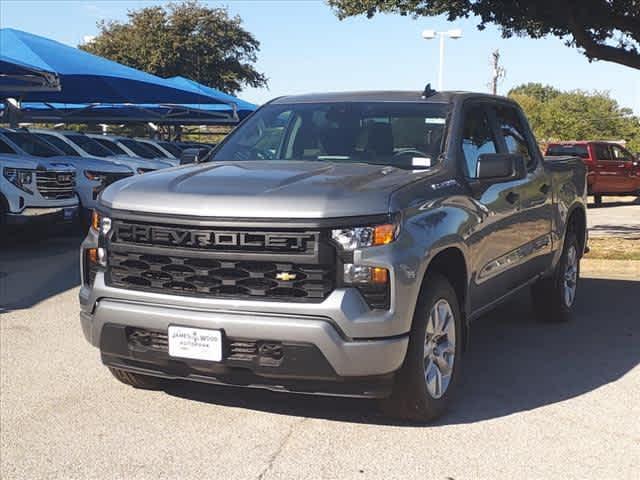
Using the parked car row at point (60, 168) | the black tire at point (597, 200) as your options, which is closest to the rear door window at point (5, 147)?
the parked car row at point (60, 168)

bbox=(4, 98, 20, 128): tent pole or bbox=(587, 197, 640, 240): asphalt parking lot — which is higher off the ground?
bbox=(4, 98, 20, 128): tent pole

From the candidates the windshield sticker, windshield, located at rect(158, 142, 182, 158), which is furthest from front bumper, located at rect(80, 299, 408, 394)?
windshield, located at rect(158, 142, 182, 158)

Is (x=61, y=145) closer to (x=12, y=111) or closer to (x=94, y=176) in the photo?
(x=94, y=176)

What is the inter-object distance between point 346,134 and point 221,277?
1708 mm

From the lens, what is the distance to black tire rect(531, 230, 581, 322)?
7172mm

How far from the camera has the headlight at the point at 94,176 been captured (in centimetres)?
1398

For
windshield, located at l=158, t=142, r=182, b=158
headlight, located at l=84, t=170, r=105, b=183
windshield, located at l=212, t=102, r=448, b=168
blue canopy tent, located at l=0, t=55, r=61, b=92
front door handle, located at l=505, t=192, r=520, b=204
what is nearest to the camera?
windshield, located at l=212, t=102, r=448, b=168

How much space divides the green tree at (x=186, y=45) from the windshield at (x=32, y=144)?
85.5 feet

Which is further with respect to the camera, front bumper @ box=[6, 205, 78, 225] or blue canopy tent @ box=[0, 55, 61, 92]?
blue canopy tent @ box=[0, 55, 61, 92]

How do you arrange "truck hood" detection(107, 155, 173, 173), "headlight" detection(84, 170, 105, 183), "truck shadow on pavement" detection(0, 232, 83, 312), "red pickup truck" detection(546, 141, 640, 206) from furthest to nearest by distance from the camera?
"red pickup truck" detection(546, 141, 640, 206), "truck hood" detection(107, 155, 173, 173), "headlight" detection(84, 170, 105, 183), "truck shadow on pavement" detection(0, 232, 83, 312)

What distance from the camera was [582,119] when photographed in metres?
62.2

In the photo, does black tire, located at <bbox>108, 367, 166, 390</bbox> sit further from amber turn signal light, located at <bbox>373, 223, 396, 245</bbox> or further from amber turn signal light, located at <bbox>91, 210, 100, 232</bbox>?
amber turn signal light, located at <bbox>373, 223, 396, 245</bbox>

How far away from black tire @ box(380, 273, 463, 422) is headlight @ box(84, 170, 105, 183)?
10.4 meters

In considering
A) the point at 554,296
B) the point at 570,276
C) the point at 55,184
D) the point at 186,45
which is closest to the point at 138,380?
the point at 554,296
